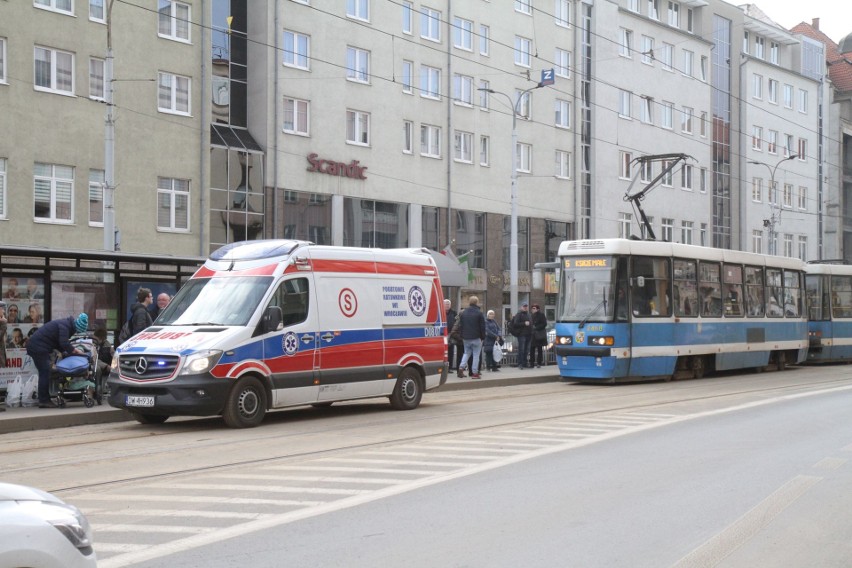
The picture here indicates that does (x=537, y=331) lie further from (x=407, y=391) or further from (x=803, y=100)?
(x=803, y=100)

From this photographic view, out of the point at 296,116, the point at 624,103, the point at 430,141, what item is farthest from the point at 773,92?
the point at 296,116

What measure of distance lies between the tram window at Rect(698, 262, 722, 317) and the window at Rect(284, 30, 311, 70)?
19356mm

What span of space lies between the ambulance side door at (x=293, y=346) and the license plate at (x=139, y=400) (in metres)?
1.60

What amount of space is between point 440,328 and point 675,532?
1061 centimetres

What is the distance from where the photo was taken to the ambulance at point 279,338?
45.4 feet

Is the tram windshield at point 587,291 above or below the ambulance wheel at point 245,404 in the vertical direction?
above

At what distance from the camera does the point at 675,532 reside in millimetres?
7289

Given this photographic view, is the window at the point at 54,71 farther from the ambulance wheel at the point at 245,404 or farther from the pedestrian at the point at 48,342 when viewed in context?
the ambulance wheel at the point at 245,404

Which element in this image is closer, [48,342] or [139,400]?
[139,400]

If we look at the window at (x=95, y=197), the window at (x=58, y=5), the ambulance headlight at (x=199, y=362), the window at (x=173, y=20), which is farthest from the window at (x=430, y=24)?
the ambulance headlight at (x=199, y=362)

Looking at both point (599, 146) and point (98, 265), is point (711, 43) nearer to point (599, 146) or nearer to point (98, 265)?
point (599, 146)

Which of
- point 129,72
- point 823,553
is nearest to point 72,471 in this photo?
point 823,553

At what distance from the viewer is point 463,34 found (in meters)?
46.7

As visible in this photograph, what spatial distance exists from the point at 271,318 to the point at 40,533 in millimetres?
10174
